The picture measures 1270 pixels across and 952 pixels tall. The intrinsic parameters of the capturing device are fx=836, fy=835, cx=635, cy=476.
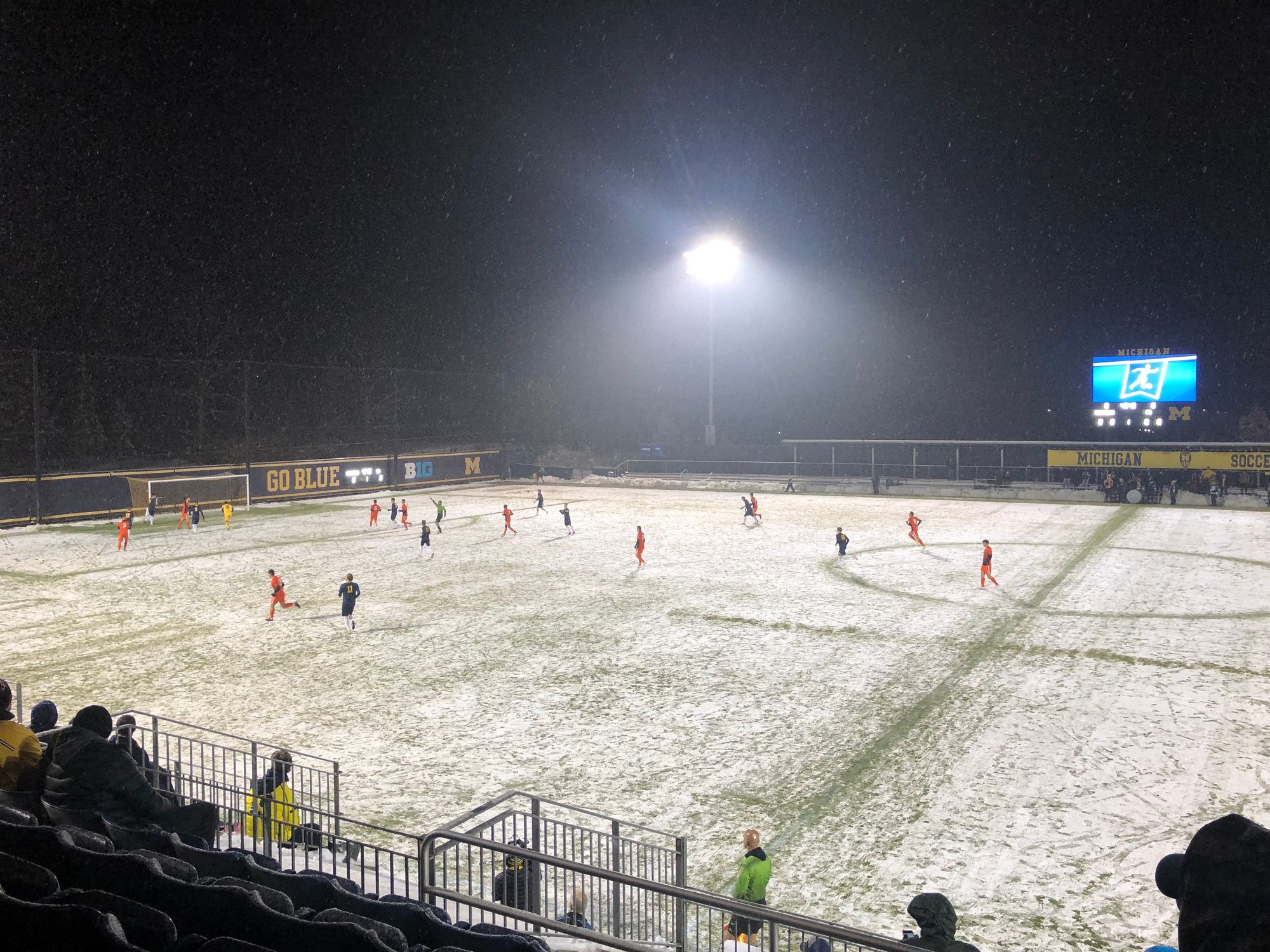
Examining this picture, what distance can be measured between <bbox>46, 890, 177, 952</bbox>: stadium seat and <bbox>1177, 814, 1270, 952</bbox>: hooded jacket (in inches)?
149

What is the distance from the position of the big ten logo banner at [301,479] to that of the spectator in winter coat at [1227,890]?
51621 mm

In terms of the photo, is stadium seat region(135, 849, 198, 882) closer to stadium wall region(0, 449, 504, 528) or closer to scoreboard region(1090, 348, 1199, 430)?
stadium wall region(0, 449, 504, 528)

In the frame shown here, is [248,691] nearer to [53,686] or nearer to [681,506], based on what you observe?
[53,686]

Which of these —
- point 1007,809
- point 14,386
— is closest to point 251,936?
point 1007,809

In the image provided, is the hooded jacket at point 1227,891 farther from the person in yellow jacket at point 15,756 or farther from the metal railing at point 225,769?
the metal railing at point 225,769

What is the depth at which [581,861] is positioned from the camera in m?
8.58

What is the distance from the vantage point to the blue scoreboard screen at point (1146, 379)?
47.6 meters

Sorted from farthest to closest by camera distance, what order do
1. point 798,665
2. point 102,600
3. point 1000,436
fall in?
point 1000,436
point 102,600
point 798,665

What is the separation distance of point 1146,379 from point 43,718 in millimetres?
54231

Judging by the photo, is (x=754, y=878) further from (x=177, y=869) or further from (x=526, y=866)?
(x=177, y=869)

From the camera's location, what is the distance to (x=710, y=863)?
8.69 metres

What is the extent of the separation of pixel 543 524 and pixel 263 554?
12.5m

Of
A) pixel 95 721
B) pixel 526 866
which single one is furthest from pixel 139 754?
pixel 526 866

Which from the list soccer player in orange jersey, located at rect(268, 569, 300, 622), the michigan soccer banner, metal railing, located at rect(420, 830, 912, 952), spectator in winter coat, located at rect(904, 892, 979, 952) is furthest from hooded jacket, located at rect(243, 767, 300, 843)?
the michigan soccer banner
